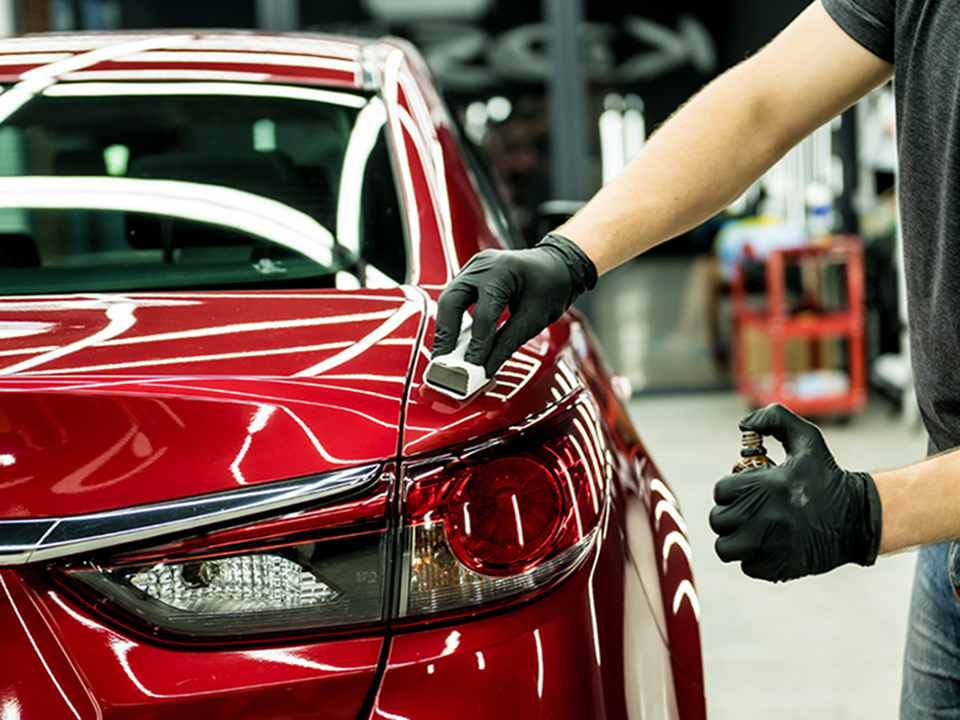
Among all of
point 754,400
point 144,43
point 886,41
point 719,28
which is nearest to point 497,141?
point 719,28

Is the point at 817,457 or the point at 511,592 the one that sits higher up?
the point at 817,457

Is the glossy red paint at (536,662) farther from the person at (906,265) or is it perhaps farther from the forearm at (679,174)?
the forearm at (679,174)

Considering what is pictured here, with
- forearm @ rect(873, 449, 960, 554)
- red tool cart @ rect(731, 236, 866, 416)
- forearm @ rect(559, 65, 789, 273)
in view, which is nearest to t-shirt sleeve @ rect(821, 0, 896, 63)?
forearm @ rect(559, 65, 789, 273)

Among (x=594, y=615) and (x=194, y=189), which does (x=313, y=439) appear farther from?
(x=194, y=189)

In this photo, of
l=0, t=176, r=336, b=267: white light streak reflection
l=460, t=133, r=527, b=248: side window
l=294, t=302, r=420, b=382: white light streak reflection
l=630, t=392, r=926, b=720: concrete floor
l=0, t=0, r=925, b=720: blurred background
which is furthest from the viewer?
l=0, t=0, r=925, b=720: blurred background

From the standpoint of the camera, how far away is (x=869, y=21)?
3.90 ft

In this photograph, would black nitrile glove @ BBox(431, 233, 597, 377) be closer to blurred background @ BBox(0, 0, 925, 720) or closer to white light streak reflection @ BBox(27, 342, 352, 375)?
white light streak reflection @ BBox(27, 342, 352, 375)

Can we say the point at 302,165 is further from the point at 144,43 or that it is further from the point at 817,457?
the point at 817,457

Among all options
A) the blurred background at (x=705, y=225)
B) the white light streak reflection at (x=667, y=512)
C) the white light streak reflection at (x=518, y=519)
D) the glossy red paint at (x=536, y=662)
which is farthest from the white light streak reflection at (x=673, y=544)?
the blurred background at (x=705, y=225)

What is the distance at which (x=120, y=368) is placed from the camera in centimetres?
91

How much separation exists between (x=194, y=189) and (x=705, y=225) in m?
5.53

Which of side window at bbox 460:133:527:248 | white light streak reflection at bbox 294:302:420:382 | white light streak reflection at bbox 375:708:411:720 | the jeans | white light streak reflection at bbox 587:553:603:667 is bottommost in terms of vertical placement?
the jeans

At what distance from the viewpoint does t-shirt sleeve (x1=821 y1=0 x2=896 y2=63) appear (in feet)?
3.87

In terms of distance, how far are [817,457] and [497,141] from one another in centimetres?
588
